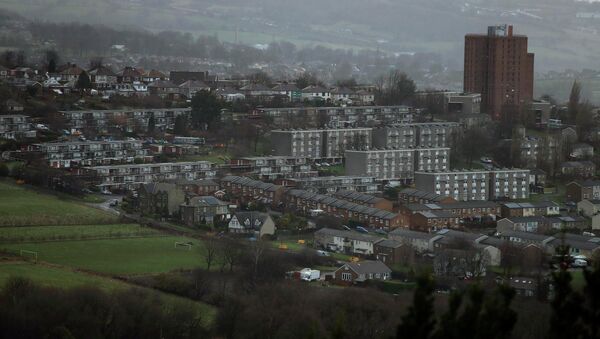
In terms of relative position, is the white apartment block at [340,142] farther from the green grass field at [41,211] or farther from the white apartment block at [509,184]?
the green grass field at [41,211]

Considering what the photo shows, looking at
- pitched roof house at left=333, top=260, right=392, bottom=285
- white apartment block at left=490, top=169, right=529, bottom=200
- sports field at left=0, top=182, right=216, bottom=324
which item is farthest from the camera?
white apartment block at left=490, top=169, right=529, bottom=200

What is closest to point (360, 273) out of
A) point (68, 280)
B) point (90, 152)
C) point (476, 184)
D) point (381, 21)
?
point (68, 280)

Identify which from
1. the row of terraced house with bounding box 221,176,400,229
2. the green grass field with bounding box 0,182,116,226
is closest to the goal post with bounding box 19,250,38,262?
the green grass field with bounding box 0,182,116,226

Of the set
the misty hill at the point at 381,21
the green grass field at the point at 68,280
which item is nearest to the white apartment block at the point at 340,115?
the green grass field at the point at 68,280

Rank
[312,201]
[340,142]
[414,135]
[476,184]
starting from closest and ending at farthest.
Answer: [312,201] → [476,184] → [340,142] → [414,135]

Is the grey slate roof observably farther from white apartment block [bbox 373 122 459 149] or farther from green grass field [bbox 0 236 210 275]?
white apartment block [bbox 373 122 459 149]

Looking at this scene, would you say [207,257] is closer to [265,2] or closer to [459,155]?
[459,155]

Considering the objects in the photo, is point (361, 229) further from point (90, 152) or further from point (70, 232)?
point (90, 152)
